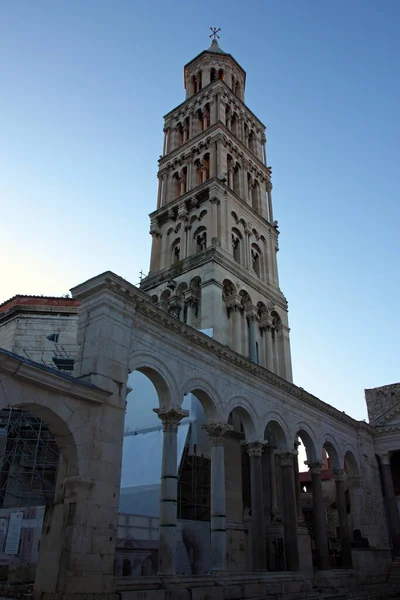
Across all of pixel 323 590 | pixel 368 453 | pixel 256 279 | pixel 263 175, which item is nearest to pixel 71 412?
pixel 323 590

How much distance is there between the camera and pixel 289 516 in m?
20.0

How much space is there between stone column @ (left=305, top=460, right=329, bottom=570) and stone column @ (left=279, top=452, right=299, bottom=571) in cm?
232

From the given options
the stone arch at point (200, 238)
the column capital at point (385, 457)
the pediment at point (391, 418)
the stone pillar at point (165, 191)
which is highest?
the stone pillar at point (165, 191)

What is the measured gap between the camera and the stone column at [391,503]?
26453mm

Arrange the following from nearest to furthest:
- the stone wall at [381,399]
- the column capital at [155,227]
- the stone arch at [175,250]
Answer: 1. the stone arch at [175,250]
2. the column capital at [155,227]
3. the stone wall at [381,399]

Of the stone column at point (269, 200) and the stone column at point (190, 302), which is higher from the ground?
the stone column at point (269, 200)

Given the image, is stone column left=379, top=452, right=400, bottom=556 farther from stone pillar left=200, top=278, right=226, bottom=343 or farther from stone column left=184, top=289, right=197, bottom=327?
stone column left=184, top=289, right=197, bottom=327

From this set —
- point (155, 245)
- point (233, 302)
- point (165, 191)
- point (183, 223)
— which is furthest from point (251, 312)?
point (165, 191)

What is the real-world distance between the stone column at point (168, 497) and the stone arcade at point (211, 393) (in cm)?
4

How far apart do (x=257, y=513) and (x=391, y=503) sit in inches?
501

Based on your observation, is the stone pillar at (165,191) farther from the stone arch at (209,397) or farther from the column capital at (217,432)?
the column capital at (217,432)

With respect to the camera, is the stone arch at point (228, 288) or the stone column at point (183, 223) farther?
the stone column at point (183, 223)

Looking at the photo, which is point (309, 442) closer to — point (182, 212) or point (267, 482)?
point (267, 482)

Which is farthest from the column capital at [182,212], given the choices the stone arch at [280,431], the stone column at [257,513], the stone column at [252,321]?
the stone column at [257,513]
